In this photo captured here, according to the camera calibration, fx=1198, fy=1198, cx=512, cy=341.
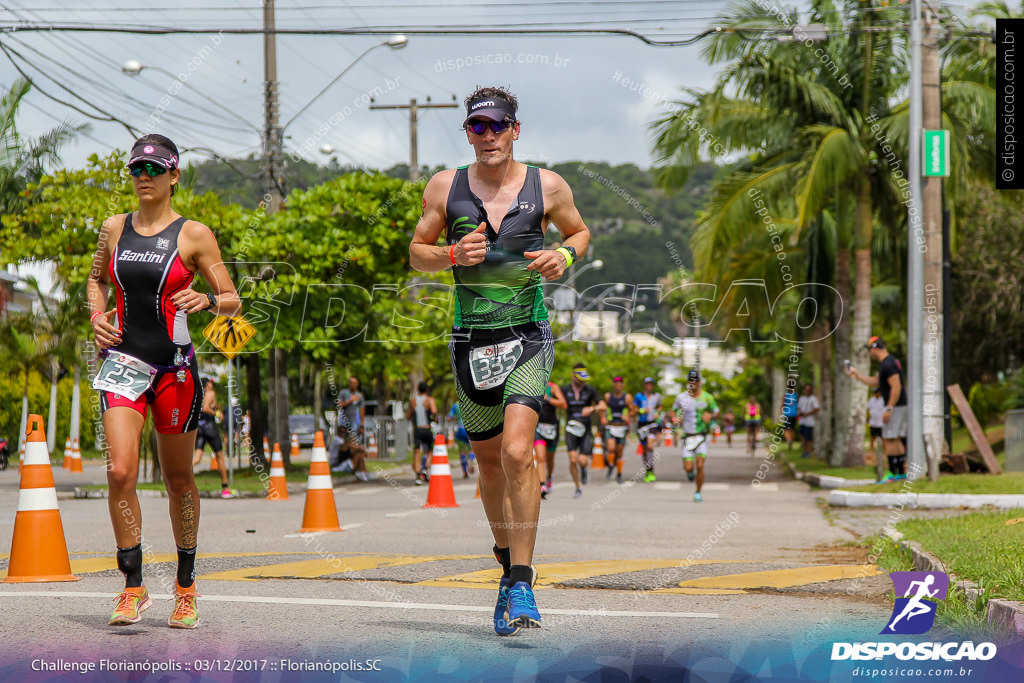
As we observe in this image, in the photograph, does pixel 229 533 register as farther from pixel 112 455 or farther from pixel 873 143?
pixel 873 143

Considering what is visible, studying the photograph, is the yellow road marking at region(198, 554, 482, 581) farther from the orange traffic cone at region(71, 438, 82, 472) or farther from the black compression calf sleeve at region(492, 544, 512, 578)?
the orange traffic cone at region(71, 438, 82, 472)

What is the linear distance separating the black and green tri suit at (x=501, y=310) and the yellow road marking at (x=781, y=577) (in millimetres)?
2124

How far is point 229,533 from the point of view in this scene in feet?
36.1

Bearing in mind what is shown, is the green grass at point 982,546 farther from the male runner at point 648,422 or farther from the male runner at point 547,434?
the male runner at point 648,422

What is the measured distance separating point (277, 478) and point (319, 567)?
8.97m

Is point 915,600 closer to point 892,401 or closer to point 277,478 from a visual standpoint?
point 892,401

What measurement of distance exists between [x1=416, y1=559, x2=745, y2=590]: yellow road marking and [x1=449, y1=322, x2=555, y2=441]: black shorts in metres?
1.81

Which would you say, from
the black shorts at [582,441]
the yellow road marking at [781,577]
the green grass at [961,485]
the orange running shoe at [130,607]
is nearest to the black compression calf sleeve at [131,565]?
the orange running shoe at [130,607]

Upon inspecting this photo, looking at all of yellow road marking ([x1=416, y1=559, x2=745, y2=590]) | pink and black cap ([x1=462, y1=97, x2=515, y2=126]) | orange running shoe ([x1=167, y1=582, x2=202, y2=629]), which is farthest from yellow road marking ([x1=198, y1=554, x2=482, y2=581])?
pink and black cap ([x1=462, y1=97, x2=515, y2=126])

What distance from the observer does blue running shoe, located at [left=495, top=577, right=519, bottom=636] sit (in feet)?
15.6

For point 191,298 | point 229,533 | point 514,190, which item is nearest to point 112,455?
point 191,298

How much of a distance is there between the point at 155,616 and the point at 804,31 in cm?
1600

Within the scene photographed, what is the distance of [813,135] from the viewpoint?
21719 mm

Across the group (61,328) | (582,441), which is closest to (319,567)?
(582,441)
